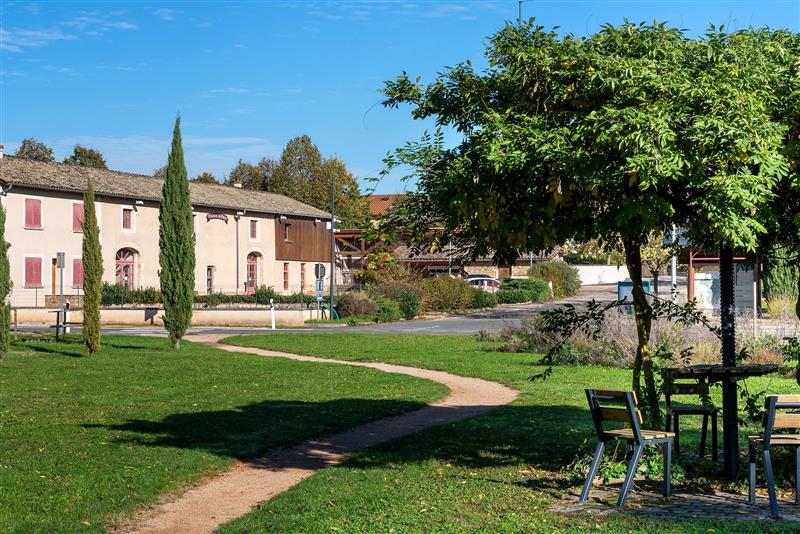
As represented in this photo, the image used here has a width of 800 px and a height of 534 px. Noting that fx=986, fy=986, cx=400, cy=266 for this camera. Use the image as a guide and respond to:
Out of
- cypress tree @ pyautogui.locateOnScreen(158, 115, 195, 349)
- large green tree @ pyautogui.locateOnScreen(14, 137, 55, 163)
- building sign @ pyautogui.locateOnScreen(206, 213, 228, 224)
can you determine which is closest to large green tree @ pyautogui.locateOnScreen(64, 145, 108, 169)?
large green tree @ pyautogui.locateOnScreen(14, 137, 55, 163)

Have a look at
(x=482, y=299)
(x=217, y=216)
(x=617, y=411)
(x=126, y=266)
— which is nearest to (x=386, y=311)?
(x=482, y=299)

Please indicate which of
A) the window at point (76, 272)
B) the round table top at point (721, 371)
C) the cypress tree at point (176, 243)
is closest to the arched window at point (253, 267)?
the window at point (76, 272)

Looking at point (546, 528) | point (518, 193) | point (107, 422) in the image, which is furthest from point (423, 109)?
point (107, 422)

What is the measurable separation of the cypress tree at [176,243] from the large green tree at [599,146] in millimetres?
16599

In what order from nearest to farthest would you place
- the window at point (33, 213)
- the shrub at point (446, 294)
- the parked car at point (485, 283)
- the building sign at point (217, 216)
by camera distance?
the window at point (33, 213)
the shrub at point (446, 294)
the building sign at point (217, 216)
the parked car at point (485, 283)

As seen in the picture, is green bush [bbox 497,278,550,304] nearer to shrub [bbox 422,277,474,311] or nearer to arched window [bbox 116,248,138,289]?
shrub [bbox 422,277,474,311]

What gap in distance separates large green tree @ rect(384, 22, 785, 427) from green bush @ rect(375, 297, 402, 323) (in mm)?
33720

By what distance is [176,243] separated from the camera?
990 inches

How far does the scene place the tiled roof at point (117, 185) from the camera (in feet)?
155

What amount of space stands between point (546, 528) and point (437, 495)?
1.38m

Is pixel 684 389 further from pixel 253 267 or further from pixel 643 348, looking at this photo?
pixel 253 267

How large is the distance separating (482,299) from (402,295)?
9.80 m

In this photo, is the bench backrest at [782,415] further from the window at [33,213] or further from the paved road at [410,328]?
the window at [33,213]

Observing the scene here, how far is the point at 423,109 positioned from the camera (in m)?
9.16
